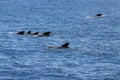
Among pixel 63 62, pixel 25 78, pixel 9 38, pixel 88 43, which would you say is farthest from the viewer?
pixel 9 38

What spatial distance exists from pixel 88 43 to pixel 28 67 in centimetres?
2175

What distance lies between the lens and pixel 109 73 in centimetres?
6181

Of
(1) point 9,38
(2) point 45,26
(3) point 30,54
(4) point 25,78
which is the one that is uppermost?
(2) point 45,26

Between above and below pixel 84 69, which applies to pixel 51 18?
above

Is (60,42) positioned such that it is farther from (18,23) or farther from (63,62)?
(18,23)

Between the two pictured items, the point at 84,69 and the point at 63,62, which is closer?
the point at 84,69

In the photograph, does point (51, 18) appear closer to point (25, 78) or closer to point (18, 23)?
point (18, 23)

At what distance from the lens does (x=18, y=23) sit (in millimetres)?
118875

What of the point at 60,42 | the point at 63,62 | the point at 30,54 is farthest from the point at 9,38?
the point at 63,62

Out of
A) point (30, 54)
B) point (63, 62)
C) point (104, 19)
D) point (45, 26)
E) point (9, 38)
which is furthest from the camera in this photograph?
point (104, 19)

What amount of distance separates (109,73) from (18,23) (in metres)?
59.1

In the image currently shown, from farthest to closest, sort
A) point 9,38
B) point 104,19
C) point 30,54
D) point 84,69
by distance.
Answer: point 104,19, point 9,38, point 30,54, point 84,69

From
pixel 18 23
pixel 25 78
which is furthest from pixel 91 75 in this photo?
pixel 18 23

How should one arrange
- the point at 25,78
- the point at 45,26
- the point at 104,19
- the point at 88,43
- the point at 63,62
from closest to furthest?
the point at 25,78 → the point at 63,62 → the point at 88,43 → the point at 45,26 → the point at 104,19
